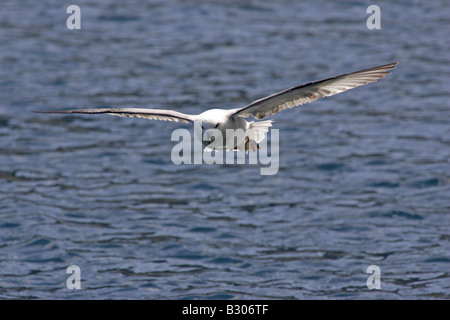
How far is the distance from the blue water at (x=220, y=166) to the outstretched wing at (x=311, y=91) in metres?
2.46

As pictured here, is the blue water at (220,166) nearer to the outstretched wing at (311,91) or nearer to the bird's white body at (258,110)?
the bird's white body at (258,110)

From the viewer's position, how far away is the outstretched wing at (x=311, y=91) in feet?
26.3

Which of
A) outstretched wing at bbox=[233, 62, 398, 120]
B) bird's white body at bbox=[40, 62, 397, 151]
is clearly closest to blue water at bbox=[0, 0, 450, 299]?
bird's white body at bbox=[40, 62, 397, 151]

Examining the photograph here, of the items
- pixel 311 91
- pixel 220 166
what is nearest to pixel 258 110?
pixel 311 91

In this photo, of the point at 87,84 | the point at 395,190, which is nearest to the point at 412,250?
the point at 395,190

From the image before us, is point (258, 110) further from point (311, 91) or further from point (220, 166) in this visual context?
point (220, 166)

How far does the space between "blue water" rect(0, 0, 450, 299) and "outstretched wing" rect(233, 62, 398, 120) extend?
96.7 inches

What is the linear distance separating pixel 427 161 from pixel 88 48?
8745mm

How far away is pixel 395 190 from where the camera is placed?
1270cm

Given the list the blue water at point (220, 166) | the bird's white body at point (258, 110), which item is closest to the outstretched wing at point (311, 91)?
the bird's white body at point (258, 110)

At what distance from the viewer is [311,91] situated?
8.45 meters

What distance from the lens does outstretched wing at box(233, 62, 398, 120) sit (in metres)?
8.03

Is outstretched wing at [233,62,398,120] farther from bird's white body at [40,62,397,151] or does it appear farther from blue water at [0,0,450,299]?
blue water at [0,0,450,299]
